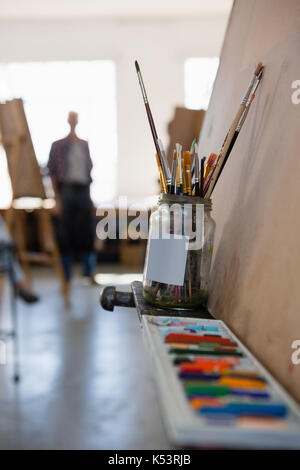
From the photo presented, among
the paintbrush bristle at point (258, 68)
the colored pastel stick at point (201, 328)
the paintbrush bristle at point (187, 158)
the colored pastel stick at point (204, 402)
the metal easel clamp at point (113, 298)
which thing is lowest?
the metal easel clamp at point (113, 298)

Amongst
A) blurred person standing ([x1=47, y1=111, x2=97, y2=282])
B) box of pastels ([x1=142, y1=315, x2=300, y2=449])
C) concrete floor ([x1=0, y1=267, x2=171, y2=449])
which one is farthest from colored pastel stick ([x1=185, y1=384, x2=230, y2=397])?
blurred person standing ([x1=47, y1=111, x2=97, y2=282])

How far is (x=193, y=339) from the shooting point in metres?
0.39

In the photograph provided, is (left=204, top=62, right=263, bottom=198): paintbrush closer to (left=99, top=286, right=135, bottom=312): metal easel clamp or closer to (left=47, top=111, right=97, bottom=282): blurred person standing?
(left=99, top=286, right=135, bottom=312): metal easel clamp

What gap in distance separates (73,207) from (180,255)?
3242 mm

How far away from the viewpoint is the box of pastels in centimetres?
25

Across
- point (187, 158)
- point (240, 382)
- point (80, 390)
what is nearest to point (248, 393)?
point (240, 382)

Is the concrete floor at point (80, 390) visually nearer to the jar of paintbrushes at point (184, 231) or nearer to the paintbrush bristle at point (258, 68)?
the jar of paintbrushes at point (184, 231)

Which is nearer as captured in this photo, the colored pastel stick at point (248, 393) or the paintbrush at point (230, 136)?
the colored pastel stick at point (248, 393)

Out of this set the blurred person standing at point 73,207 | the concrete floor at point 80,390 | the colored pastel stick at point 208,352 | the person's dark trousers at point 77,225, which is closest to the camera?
the colored pastel stick at point 208,352

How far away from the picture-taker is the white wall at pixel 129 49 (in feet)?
17.7

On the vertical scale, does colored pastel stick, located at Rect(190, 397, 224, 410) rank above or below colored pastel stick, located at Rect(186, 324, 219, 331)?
above

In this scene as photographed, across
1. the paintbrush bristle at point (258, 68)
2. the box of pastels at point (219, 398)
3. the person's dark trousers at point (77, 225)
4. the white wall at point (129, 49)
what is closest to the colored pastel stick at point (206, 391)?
the box of pastels at point (219, 398)

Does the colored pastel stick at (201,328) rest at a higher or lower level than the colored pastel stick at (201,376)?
lower

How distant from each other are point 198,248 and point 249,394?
281mm
